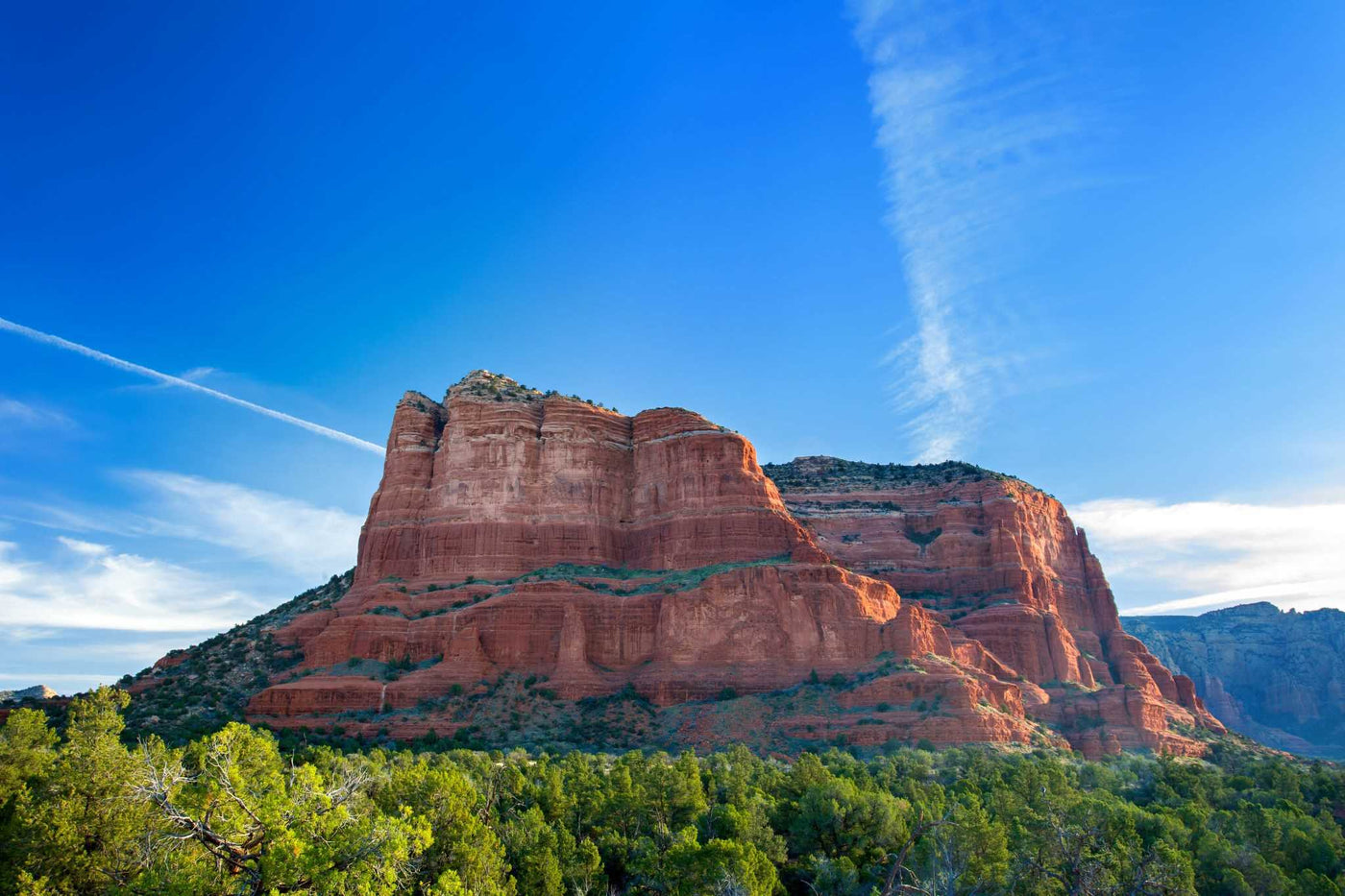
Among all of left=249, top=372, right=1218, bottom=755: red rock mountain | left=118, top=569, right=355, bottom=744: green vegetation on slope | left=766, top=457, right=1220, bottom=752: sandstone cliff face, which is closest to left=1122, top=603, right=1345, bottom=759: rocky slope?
left=766, top=457, right=1220, bottom=752: sandstone cliff face

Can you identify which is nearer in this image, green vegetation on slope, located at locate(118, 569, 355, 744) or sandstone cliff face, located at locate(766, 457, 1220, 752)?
green vegetation on slope, located at locate(118, 569, 355, 744)

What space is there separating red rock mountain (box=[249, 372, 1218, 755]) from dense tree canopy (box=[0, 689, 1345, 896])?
24486 millimetres

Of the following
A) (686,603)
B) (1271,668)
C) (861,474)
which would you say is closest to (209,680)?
(686,603)

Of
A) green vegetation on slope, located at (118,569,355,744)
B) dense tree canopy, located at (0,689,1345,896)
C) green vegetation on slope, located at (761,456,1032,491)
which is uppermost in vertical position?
green vegetation on slope, located at (761,456,1032,491)

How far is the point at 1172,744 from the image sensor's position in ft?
286

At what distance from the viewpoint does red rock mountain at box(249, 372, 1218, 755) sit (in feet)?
243

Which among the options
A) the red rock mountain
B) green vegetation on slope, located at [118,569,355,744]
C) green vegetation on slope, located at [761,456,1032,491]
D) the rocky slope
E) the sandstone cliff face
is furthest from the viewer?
the rocky slope

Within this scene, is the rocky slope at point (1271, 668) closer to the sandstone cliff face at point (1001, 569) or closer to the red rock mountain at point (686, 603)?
the sandstone cliff face at point (1001, 569)

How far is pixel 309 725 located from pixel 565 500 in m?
34.9

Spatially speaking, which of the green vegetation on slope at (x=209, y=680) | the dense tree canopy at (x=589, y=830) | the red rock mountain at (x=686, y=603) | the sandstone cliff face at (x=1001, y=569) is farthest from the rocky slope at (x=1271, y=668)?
the green vegetation on slope at (x=209, y=680)

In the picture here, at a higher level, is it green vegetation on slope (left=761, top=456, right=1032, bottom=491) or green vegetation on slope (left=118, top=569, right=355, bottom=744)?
green vegetation on slope (left=761, top=456, right=1032, bottom=491)

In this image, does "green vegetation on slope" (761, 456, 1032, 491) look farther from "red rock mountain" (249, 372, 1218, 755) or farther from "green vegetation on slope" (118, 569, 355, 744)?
"green vegetation on slope" (118, 569, 355, 744)

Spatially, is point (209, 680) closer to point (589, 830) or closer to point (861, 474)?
point (589, 830)

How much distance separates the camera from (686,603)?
8244 centimetres
